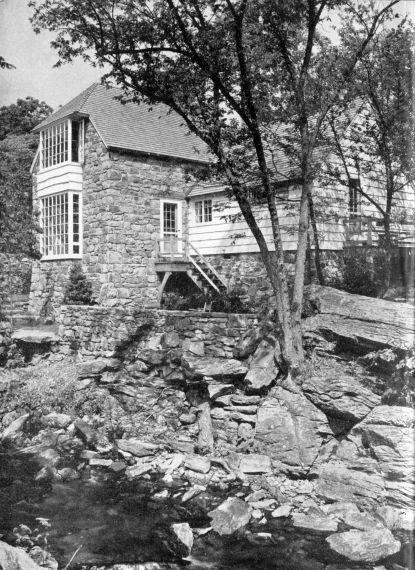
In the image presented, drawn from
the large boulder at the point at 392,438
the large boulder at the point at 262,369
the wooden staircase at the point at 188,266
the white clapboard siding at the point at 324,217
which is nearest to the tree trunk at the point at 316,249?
the white clapboard siding at the point at 324,217

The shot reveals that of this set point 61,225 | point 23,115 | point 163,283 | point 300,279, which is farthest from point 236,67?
point 23,115

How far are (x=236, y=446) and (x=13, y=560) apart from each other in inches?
205

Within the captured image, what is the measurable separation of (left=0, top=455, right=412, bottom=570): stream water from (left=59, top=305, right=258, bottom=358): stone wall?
162 inches

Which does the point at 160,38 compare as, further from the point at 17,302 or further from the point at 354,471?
the point at 17,302

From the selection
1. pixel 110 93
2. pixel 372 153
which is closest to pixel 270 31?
pixel 372 153

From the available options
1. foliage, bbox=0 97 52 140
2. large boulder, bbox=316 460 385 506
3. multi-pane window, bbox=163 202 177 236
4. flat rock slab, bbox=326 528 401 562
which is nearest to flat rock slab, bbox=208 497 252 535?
flat rock slab, bbox=326 528 401 562

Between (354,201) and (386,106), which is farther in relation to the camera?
(354,201)

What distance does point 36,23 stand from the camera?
983 centimetres

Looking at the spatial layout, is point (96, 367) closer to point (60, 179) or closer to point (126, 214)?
point (126, 214)

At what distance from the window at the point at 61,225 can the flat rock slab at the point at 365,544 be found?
14.3 meters

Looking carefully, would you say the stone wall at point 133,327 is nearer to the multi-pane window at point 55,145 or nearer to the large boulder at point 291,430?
the large boulder at point 291,430

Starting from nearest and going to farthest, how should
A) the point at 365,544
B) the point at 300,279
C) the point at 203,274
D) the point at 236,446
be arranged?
the point at 365,544
the point at 236,446
the point at 300,279
the point at 203,274

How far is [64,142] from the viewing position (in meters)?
19.1

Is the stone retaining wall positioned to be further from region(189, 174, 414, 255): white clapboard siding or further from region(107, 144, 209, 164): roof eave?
region(189, 174, 414, 255): white clapboard siding
